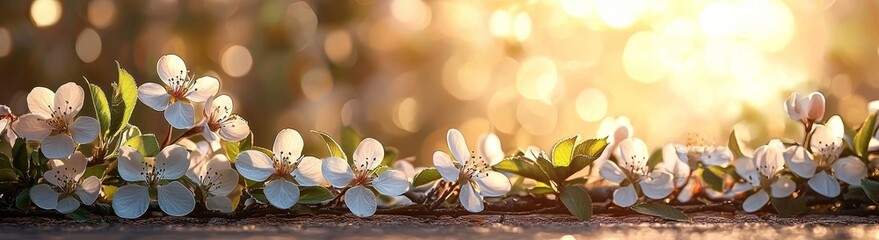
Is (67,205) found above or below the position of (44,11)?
below

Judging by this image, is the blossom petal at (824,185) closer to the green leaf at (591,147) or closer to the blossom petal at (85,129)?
the green leaf at (591,147)

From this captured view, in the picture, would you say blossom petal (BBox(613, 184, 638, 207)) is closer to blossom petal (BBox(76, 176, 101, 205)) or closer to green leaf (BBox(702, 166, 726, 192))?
green leaf (BBox(702, 166, 726, 192))

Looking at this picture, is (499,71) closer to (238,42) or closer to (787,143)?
(238,42)

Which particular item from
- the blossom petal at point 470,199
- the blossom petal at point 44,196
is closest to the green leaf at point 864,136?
the blossom petal at point 470,199

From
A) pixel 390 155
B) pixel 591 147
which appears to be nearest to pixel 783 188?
pixel 591 147

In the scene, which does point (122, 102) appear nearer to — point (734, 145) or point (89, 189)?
point (89, 189)

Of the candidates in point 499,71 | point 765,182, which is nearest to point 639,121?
point 499,71
